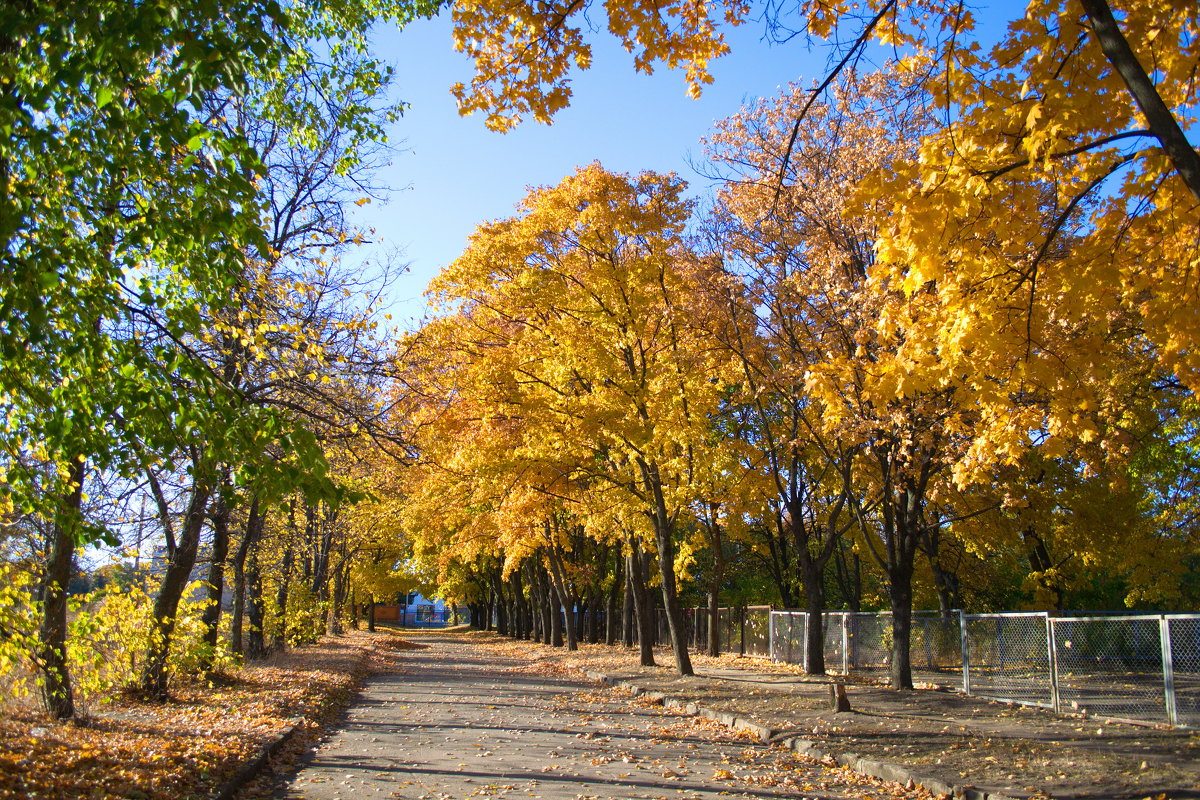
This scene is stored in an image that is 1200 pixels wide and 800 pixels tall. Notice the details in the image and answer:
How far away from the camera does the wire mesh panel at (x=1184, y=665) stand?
11.1m

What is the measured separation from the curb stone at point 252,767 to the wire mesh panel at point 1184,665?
38.0ft

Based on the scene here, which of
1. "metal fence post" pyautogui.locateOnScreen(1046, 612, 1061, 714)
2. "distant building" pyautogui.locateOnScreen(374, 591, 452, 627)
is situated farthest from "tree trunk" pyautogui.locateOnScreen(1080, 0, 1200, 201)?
"distant building" pyautogui.locateOnScreen(374, 591, 452, 627)

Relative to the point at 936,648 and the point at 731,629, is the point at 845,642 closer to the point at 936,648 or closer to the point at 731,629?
the point at 936,648

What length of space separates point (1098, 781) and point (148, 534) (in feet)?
43.9

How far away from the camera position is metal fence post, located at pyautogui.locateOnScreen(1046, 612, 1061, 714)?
44.1 feet

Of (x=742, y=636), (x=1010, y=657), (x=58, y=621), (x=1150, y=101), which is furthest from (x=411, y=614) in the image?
(x=1150, y=101)

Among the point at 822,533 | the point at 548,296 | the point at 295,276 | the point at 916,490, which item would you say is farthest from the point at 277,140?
the point at 822,533

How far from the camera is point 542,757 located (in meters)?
9.65

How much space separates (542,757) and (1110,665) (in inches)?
391

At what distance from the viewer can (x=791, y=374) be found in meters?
15.8

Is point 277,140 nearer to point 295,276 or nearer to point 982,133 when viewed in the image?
point 295,276

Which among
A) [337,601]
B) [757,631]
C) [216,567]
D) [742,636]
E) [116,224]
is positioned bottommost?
[337,601]

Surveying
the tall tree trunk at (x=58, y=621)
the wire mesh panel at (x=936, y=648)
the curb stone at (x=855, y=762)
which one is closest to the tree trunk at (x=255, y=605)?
the tall tree trunk at (x=58, y=621)

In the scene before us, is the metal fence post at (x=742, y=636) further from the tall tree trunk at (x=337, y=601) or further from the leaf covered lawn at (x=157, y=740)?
the tall tree trunk at (x=337, y=601)
